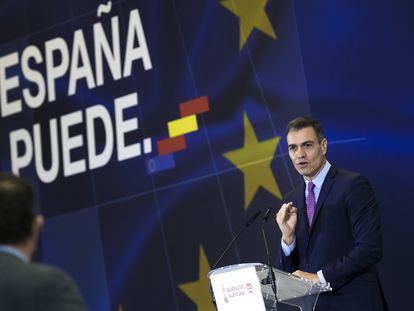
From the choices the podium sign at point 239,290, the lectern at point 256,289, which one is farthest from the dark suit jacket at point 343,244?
the podium sign at point 239,290

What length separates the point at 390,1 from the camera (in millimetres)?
5387

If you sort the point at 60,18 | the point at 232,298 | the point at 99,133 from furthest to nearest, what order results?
the point at 60,18 < the point at 99,133 < the point at 232,298

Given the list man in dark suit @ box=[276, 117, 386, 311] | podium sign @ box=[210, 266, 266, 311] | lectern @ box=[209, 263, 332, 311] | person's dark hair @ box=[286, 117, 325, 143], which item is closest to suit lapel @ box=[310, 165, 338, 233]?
man in dark suit @ box=[276, 117, 386, 311]

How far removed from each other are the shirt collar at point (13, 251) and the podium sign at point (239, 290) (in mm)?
1722

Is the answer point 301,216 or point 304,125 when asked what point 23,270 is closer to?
point 301,216

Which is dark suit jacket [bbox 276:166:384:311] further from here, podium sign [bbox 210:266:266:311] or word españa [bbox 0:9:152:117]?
word españa [bbox 0:9:152:117]

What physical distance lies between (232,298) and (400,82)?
2.17m

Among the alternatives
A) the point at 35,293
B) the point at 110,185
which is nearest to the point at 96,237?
the point at 110,185

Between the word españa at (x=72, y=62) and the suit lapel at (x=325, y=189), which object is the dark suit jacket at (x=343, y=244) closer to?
the suit lapel at (x=325, y=189)

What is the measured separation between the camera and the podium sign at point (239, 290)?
366 cm

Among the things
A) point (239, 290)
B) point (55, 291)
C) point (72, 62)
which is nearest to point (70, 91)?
point (72, 62)

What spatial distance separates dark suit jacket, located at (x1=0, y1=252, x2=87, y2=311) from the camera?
2008 millimetres

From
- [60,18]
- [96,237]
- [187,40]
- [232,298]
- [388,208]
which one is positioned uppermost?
[60,18]

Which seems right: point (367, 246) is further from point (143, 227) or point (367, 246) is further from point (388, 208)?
point (143, 227)
